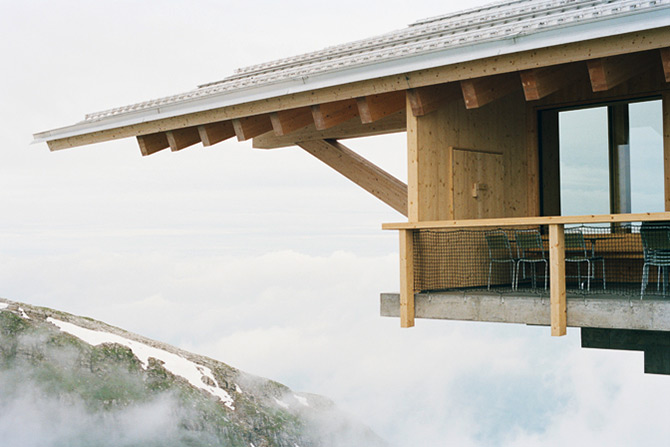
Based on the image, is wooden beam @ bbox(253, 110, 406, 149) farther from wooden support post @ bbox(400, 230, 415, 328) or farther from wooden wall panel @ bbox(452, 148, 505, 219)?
wooden support post @ bbox(400, 230, 415, 328)

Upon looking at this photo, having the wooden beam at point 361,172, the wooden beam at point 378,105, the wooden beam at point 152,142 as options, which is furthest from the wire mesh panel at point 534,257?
the wooden beam at point 152,142

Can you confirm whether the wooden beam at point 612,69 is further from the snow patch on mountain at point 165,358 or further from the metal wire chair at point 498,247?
the snow patch on mountain at point 165,358

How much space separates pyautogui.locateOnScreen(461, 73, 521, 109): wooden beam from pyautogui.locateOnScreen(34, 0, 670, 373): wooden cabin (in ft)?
0.05

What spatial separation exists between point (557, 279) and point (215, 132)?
4.93 metres

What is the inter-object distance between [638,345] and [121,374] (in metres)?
16.1

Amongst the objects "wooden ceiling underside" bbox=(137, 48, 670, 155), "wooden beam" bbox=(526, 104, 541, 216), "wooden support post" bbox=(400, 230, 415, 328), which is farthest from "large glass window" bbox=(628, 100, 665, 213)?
"wooden support post" bbox=(400, 230, 415, 328)

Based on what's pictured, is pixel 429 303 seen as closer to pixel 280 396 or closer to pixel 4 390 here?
Result: pixel 4 390

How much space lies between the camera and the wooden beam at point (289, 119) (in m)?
9.62

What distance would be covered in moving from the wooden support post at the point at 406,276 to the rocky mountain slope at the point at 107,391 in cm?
1542

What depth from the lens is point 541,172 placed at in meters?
10.5

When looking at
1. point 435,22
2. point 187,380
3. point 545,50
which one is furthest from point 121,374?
point 545,50

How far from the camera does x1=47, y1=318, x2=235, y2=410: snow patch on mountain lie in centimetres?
2198

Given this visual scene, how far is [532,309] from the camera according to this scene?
758 cm

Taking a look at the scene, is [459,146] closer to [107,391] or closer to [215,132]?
[215,132]
